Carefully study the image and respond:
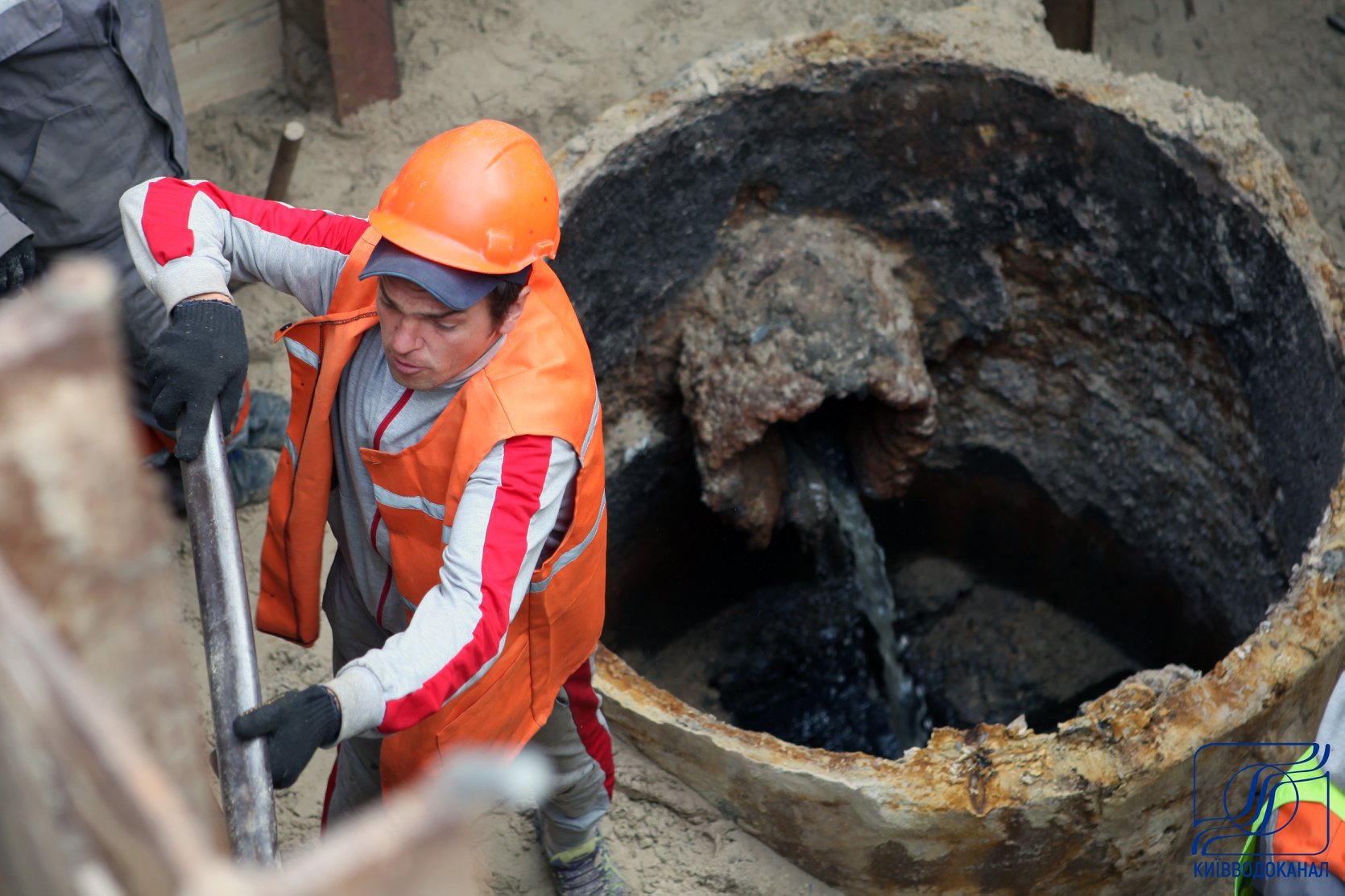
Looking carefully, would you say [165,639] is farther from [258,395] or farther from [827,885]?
[258,395]

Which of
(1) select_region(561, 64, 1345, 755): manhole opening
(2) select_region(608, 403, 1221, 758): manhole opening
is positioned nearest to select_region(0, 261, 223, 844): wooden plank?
(1) select_region(561, 64, 1345, 755): manhole opening

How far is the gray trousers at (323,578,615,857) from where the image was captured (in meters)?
2.26

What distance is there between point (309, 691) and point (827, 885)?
4.67ft

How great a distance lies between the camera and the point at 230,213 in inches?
83.9

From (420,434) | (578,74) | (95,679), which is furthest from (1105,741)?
(578,74)

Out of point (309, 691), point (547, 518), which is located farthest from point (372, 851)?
point (547, 518)

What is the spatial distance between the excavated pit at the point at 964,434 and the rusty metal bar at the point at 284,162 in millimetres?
802

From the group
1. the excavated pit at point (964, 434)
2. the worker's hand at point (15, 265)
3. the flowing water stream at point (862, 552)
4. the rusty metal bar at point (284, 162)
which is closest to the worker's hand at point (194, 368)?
the worker's hand at point (15, 265)

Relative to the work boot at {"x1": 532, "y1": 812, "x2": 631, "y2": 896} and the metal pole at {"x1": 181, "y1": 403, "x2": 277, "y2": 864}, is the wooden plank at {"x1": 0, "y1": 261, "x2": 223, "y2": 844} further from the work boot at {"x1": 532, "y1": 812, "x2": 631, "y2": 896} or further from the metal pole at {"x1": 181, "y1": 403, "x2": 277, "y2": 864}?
the work boot at {"x1": 532, "y1": 812, "x2": 631, "y2": 896}

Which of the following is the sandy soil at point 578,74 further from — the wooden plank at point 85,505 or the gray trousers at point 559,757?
the wooden plank at point 85,505

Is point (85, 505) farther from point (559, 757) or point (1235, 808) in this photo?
point (1235, 808)

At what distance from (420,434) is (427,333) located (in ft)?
0.61

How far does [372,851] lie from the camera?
53cm

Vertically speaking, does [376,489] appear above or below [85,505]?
below
